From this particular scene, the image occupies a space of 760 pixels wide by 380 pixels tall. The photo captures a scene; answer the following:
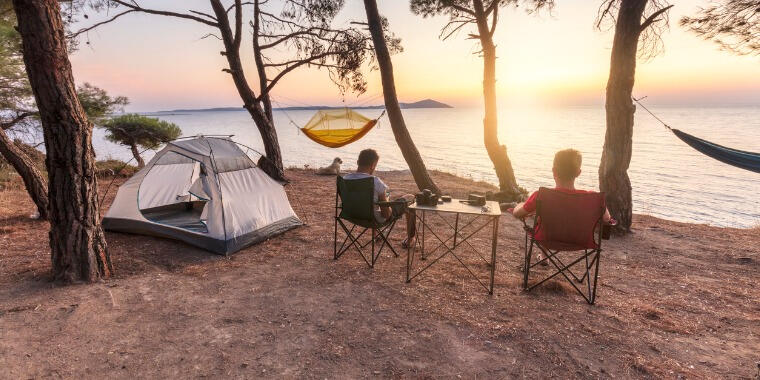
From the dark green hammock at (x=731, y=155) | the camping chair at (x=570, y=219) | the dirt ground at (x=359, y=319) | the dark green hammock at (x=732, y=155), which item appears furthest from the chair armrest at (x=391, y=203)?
the dark green hammock at (x=732, y=155)

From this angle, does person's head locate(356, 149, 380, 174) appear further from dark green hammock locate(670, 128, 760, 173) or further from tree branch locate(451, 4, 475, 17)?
tree branch locate(451, 4, 475, 17)

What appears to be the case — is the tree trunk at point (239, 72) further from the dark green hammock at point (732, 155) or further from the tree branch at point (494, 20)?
the dark green hammock at point (732, 155)

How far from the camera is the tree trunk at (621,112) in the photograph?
571 centimetres

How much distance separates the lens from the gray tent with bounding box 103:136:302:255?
4865mm

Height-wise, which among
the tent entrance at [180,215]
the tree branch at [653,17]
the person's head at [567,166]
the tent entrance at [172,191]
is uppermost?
the tree branch at [653,17]

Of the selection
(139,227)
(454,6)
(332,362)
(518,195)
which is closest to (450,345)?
(332,362)

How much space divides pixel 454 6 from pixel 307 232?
19.9 feet

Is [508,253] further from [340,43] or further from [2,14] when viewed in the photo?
[2,14]

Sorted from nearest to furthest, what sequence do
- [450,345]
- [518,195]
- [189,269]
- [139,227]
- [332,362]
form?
[332,362] → [450,345] → [189,269] → [139,227] → [518,195]

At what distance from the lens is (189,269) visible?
4.29m

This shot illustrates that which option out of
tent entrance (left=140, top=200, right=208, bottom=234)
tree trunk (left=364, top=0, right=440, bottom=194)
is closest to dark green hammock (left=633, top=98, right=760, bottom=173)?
tree trunk (left=364, top=0, right=440, bottom=194)

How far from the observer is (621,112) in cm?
577

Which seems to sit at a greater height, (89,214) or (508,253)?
(89,214)

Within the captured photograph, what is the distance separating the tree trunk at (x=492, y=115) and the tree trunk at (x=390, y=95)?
1846mm
